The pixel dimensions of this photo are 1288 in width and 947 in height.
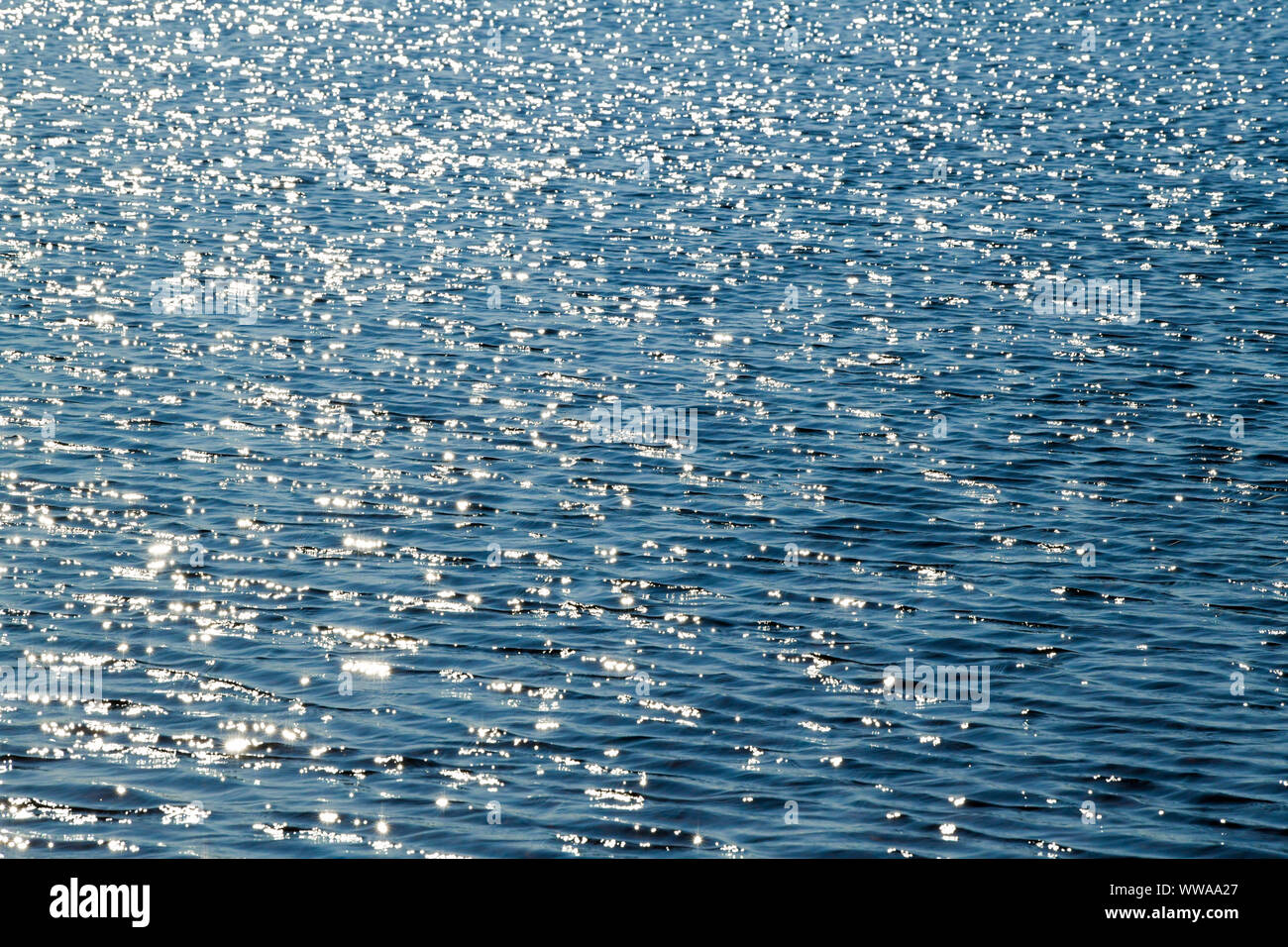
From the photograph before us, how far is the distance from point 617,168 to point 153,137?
18.1m

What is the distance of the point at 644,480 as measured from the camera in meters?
33.8

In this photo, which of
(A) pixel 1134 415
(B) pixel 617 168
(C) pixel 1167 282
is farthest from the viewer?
(B) pixel 617 168

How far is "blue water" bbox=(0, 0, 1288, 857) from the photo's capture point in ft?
75.4

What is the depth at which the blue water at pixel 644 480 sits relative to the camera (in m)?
23.0

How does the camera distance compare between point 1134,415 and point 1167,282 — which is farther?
point 1167,282

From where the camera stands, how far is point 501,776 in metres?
23.1
